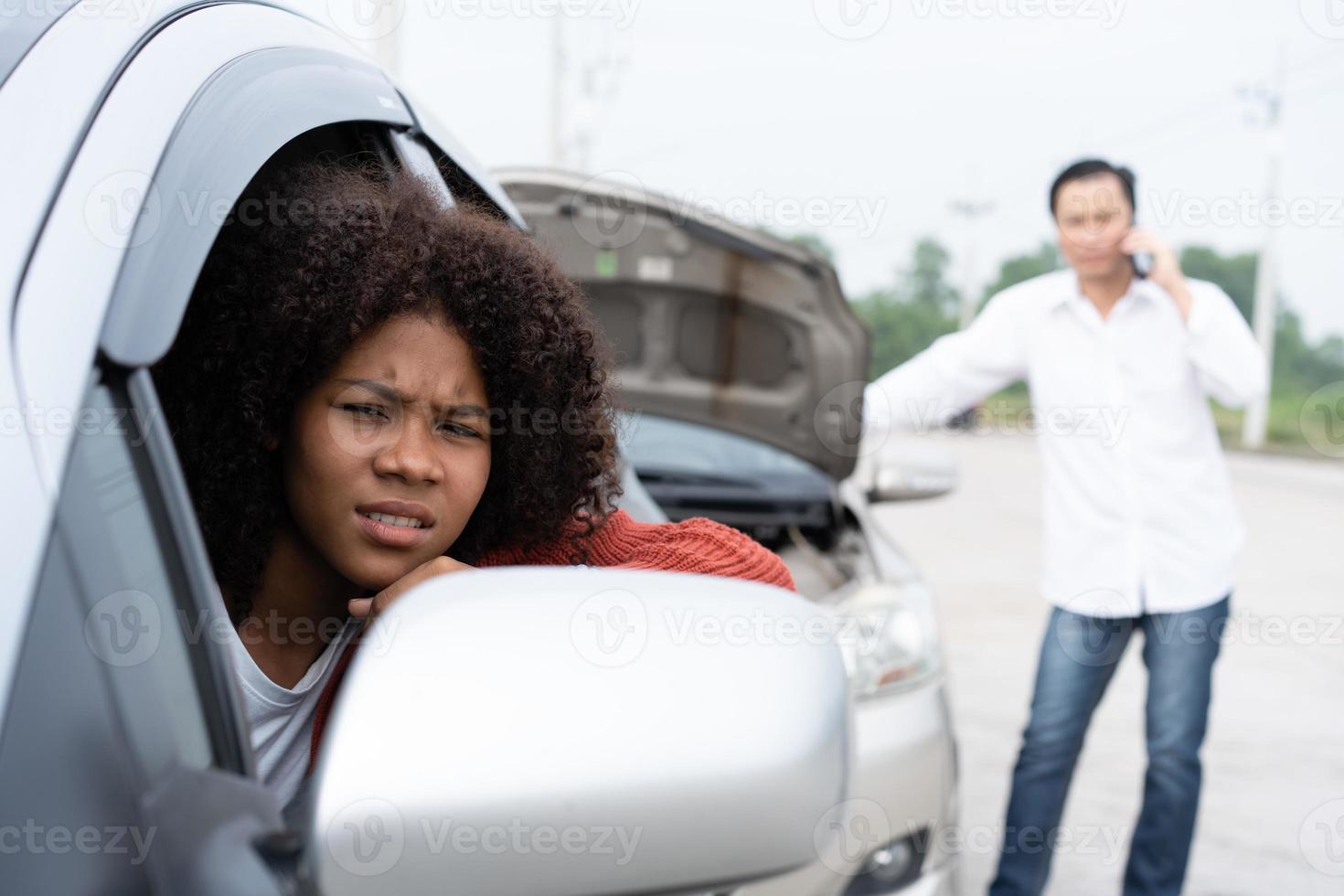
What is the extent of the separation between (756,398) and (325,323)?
9.29 feet

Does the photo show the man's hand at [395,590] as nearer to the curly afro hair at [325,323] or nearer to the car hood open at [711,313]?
the curly afro hair at [325,323]

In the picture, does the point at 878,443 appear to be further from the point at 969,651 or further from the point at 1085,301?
the point at 969,651

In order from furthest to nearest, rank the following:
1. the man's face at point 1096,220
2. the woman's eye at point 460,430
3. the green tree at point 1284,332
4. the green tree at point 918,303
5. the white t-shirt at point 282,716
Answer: the green tree at point 1284,332 < the green tree at point 918,303 < the man's face at point 1096,220 < the woman's eye at point 460,430 < the white t-shirt at point 282,716

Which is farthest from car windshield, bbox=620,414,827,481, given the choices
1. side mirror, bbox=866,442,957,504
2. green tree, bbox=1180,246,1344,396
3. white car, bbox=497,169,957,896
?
green tree, bbox=1180,246,1344,396

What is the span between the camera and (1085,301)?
10.6 ft

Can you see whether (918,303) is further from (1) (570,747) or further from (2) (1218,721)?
(1) (570,747)

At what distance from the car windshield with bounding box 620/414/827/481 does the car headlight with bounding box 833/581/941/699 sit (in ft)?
2.59

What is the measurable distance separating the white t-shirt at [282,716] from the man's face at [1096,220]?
248 centimetres

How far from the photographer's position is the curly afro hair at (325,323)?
4.05 ft

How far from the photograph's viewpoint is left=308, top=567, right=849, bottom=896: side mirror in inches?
27.6

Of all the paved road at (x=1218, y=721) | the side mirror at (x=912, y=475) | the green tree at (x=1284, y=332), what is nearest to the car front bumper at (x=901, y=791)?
the side mirror at (x=912, y=475)

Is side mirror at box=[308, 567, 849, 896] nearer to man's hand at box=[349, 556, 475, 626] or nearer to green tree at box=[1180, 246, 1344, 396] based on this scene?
man's hand at box=[349, 556, 475, 626]

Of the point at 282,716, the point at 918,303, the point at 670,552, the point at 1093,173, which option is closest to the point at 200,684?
the point at 282,716

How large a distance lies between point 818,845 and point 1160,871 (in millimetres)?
2611
